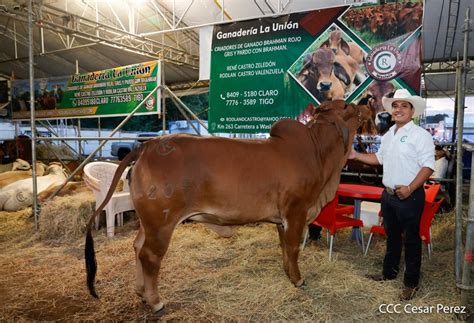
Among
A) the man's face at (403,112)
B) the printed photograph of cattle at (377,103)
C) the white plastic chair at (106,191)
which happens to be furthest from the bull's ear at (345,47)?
the white plastic chair at (106,191)

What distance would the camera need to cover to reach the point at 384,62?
4191 mm

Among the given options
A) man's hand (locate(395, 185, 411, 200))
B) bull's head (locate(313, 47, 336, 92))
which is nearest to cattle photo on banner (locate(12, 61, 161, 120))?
bull's head (locate(313, 47, 336, 92))

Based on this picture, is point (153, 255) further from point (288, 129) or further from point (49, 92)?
point (49, 92)

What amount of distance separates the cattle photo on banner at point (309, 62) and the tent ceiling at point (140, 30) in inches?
31.2

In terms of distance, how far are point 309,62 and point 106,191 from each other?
339cm

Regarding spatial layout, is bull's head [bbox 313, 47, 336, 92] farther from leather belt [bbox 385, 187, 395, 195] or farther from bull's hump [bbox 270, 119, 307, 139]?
leather belt [bbox 385, 187, 395, 195]

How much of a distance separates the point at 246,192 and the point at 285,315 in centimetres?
108

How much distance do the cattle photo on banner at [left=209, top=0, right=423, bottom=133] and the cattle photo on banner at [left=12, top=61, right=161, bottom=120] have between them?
1348 mm

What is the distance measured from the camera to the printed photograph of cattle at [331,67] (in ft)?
14.4

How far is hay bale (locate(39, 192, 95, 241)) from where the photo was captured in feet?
16.7

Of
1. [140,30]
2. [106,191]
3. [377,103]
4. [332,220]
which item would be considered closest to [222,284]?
[332,220]

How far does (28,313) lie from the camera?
2.98 m
